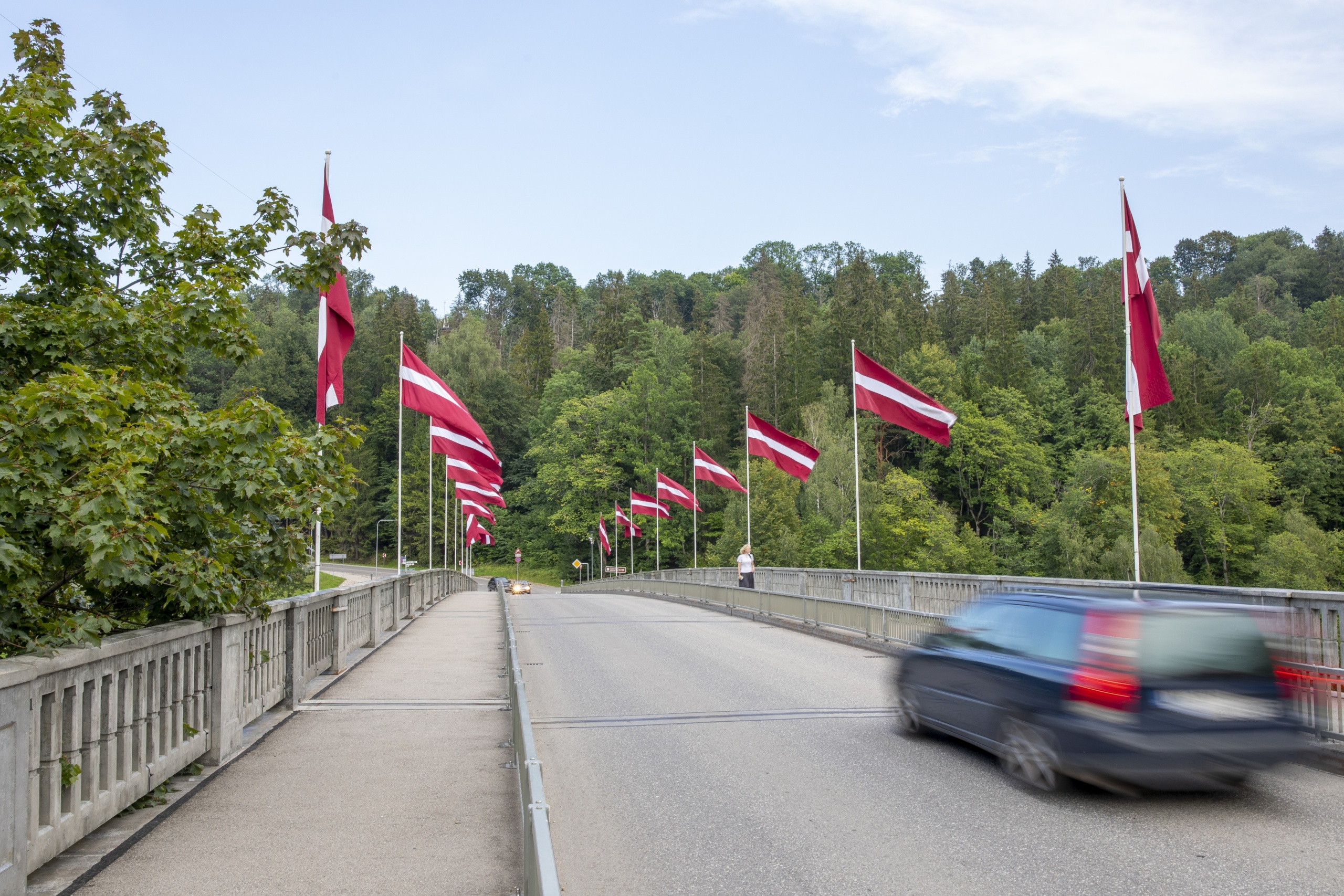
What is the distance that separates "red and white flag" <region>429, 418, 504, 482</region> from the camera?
26.8 m

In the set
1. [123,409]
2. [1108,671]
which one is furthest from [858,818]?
[123,409]

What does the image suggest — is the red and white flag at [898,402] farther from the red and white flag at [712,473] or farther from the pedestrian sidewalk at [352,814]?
the pedestrian sidewalk at [352,814]

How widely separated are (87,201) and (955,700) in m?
8.45

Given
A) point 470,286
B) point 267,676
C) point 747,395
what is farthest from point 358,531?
point 267,676

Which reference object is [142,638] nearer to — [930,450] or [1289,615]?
[1289,615]

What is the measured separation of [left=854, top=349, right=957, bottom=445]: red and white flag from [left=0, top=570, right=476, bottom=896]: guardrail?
14322 millimetres

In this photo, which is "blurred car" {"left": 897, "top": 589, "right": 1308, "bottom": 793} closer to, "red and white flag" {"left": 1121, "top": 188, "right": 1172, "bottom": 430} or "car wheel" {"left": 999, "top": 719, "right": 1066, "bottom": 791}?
"car wheel" {"left": 999, "top": 719, "right": 1066, "bottom": 791}

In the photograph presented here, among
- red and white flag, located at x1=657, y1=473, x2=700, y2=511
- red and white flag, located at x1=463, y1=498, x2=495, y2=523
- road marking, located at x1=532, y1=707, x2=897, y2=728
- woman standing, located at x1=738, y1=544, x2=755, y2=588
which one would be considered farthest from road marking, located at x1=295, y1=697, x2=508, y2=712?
red and white flag, located at x1=657, y1=473, x2=700, y2=511

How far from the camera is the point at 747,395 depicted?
94125 millimetres

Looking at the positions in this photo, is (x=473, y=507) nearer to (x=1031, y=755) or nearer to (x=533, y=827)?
(x=1031, y=755)

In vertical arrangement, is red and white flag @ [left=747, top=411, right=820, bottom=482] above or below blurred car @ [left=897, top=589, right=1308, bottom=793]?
above

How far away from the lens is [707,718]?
10.4 metres

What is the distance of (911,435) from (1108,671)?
80.8 metres

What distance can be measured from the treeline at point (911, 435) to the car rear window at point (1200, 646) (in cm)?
6143
